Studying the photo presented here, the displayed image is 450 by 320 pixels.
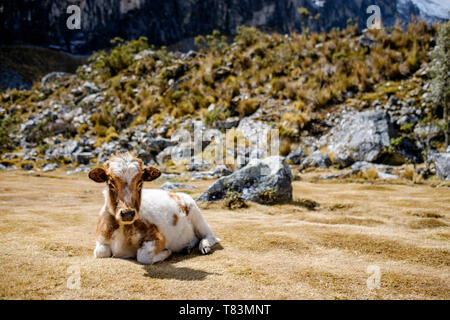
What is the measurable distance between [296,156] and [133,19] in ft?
270

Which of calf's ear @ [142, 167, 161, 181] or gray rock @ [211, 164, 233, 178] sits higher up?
calf's ear @ [142, 167, 161, 181]

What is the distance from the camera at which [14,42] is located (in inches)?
2633

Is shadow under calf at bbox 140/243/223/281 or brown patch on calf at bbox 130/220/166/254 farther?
brown patch on calf at bbox 130/220/166/254

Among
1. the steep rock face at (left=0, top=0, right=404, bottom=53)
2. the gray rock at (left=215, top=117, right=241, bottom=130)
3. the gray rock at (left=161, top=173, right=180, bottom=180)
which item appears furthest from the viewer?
the steep rock face at (left=0, top=0, right=404, bottom=53)

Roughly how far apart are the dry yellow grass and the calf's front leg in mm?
97

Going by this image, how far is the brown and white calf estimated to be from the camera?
8.86ft

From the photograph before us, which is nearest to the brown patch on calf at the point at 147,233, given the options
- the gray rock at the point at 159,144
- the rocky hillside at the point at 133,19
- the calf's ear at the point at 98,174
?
the calf's ear at the point at 98,174

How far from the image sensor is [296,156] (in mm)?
12891

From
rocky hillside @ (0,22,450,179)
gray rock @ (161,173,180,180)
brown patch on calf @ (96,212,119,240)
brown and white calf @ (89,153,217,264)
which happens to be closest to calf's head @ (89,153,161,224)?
brown and white calf @ (89,153,217,264)

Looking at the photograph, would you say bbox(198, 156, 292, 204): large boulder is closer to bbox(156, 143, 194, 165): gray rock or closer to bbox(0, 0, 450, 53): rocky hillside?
bbox(156, 143, 194, 165): gray rock

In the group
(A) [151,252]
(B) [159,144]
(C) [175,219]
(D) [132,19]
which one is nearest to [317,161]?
(B) [159,144]

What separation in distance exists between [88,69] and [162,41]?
2261 inches
